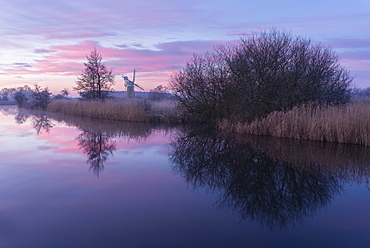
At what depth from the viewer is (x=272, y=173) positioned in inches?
252

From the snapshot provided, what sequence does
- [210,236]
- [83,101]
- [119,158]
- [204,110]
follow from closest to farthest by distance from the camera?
[210,236] < [119,158] < [204,110] < [83,101]

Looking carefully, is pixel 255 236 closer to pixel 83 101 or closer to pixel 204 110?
pixel 204 110

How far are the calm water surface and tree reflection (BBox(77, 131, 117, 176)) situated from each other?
0.17 ft

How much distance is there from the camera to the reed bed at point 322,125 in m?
9.59

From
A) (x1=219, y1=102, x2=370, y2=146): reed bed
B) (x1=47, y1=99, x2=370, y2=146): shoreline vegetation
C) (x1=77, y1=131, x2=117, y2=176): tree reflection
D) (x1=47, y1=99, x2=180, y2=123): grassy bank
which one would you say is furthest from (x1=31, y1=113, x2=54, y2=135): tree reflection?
(x1=219, y1=102, x2=370, y2=146): reed bed

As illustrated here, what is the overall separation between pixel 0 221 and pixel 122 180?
235 centimetres

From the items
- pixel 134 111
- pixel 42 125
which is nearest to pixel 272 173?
pixel 134 111

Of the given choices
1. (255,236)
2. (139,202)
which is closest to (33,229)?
(139,202)

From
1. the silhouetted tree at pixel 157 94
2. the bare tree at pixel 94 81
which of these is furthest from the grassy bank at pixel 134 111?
the silhouetted tree at pixel 157 94

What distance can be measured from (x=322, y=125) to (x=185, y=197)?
7248 millimetres

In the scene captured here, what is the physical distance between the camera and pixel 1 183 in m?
5.49

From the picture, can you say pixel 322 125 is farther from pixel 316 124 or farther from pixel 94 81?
pixel 94 81

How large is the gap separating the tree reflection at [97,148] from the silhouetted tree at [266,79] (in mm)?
5965

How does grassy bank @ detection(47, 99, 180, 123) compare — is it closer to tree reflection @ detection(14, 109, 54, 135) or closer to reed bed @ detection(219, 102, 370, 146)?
tree reflection @ detection(14, 109, 54, 135)
